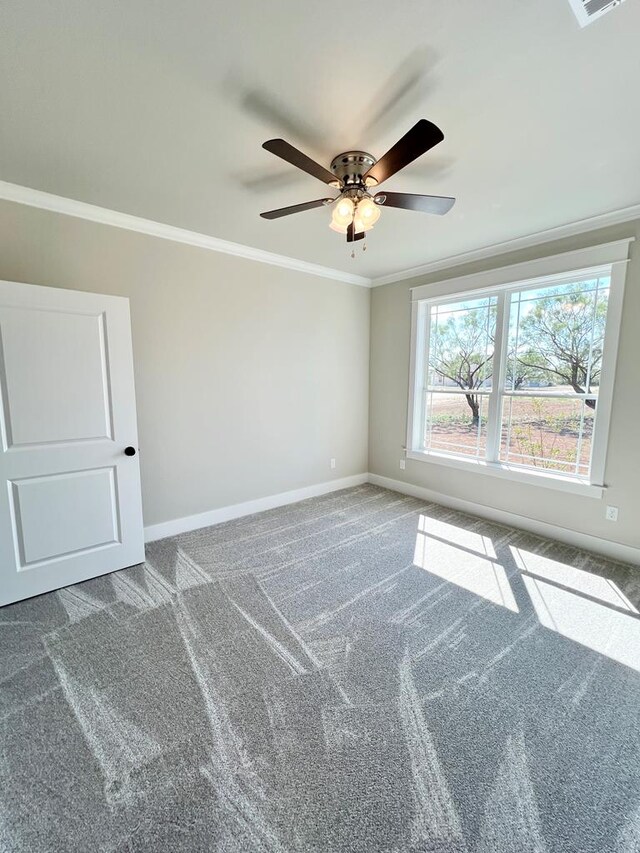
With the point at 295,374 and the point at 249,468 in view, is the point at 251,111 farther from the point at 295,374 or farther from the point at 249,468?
the point at 249,468

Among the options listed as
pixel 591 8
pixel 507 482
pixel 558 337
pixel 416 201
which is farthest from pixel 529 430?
pixel 591 8

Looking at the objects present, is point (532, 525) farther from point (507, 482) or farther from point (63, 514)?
point (63, 514)

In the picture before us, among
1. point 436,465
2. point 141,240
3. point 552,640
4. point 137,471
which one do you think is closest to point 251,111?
point 141,240

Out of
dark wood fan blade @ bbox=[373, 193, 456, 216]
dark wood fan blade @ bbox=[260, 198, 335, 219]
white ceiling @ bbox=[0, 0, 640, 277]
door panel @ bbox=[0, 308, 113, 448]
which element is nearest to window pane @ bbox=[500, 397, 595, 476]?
white ceiling @ bbox=[0, 0, 640, 277]

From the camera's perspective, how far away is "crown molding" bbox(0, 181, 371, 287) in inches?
94.0

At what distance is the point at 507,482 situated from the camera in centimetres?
351

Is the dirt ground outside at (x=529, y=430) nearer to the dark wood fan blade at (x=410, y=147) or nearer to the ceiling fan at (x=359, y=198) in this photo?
the ceiling fan at (x=359, y=198)

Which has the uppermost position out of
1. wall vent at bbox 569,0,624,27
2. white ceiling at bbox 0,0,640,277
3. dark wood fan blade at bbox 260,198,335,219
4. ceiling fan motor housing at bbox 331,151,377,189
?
white ceiling at bbox 0,0,640,277

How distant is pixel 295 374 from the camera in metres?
3.96

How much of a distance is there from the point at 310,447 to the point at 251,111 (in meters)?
3.07

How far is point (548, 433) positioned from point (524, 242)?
174 cm

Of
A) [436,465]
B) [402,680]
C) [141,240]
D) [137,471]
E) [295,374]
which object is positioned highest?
[141,240]

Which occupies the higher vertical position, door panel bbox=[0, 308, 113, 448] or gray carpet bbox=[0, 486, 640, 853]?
door panel bbox=[0, 308, 113, 448]

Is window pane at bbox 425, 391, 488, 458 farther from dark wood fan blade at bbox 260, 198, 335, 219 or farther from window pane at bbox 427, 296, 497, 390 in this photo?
dark wood fan blade at bbox 260, 198, 335, 219
